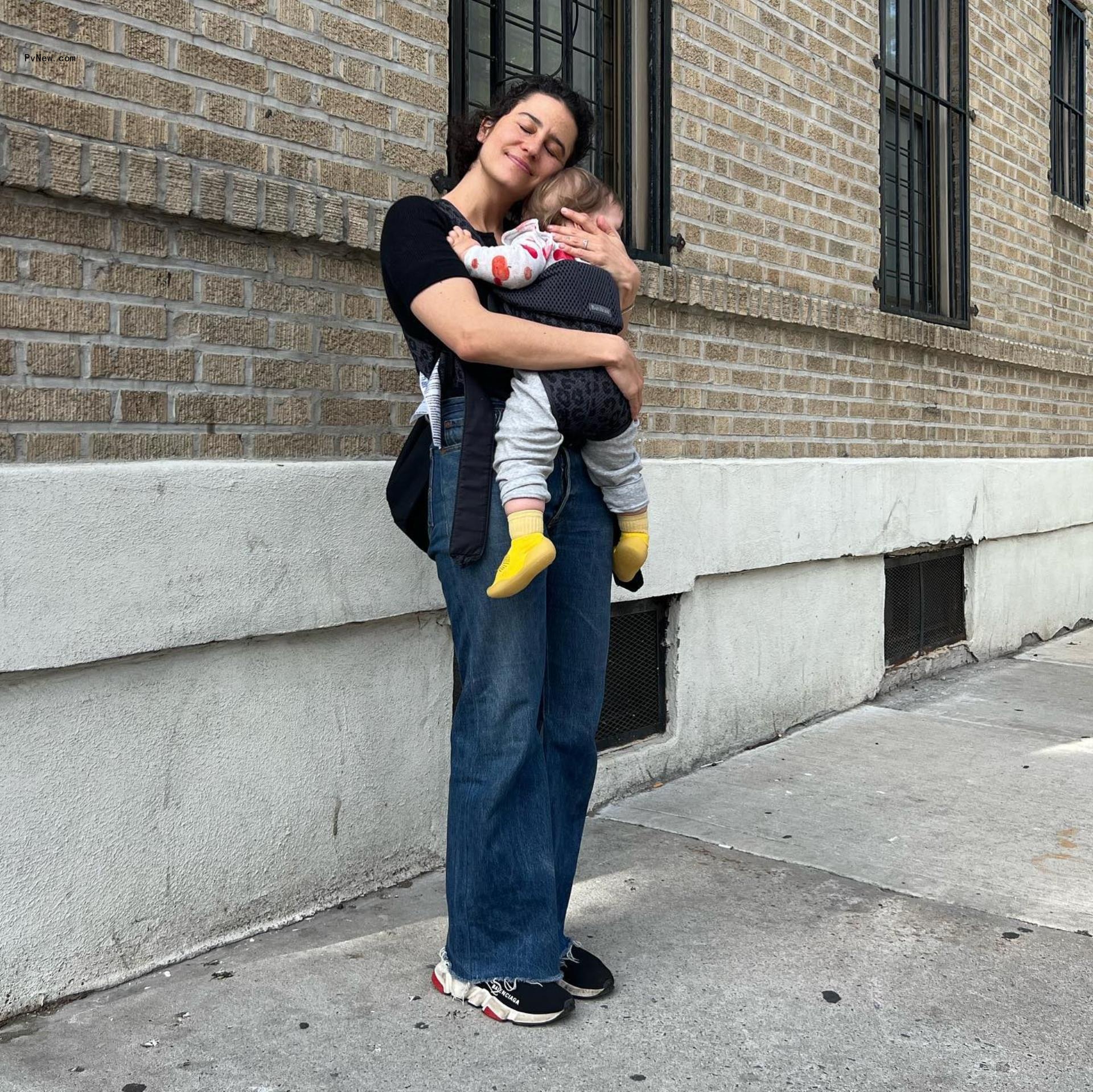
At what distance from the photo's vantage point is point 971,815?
411cm

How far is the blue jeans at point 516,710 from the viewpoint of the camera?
2531mm

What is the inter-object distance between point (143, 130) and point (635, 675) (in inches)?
101

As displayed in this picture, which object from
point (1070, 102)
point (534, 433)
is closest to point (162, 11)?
point (534, 433)

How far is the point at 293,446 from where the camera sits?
3184 mm

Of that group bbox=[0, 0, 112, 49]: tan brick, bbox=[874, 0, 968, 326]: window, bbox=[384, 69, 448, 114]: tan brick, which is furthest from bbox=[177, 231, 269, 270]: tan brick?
bbox=[874, 0, 968, 326]: window

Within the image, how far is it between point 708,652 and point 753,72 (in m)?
2.35

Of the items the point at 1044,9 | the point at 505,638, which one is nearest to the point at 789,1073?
the point at 505,638

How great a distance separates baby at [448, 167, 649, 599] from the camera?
2.39 m

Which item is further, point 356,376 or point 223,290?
point 356,376

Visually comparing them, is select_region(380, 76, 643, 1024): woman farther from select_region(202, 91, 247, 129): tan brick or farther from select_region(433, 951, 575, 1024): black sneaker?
select_region(202, 91, 247, 129): tan brick

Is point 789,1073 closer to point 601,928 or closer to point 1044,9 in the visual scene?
point 601,928

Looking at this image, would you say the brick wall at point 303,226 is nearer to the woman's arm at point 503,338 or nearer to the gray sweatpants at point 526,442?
the woman's arm at point 503,338

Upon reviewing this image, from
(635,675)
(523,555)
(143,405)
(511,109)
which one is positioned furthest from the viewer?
(635,675)

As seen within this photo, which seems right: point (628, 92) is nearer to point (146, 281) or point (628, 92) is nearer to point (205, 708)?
point (146, 281)
